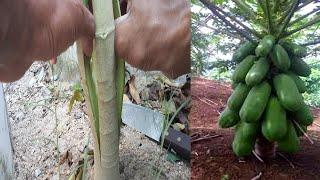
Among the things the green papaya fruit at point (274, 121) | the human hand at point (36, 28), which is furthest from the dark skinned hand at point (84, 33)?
the green papaya fruit at point (274, 121)

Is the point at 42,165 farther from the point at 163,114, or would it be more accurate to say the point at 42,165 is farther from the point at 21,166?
the point at 163,114

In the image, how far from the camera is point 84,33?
39cm

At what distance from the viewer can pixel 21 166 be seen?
1.62 feet

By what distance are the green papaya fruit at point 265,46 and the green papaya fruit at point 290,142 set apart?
0.07 meters

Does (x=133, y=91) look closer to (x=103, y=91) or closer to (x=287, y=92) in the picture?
(x=103, y=91)

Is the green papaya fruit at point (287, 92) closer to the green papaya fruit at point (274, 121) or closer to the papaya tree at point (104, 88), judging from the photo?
the green papaya fruit at point (274, 121)

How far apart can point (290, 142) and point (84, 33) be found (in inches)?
8.7

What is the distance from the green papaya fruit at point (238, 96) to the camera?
42 cm

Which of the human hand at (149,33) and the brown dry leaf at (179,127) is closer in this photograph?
Answer: the human hand at (149,33)

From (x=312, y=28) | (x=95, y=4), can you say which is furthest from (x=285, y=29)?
(x=95, y=4)

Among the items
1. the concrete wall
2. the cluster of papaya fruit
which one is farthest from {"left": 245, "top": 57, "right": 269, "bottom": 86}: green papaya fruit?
the concrete wall

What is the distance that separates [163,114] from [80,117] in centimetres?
10

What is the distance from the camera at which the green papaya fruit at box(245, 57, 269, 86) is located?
396 millimetres

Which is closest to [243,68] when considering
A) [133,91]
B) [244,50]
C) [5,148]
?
[244,50]
